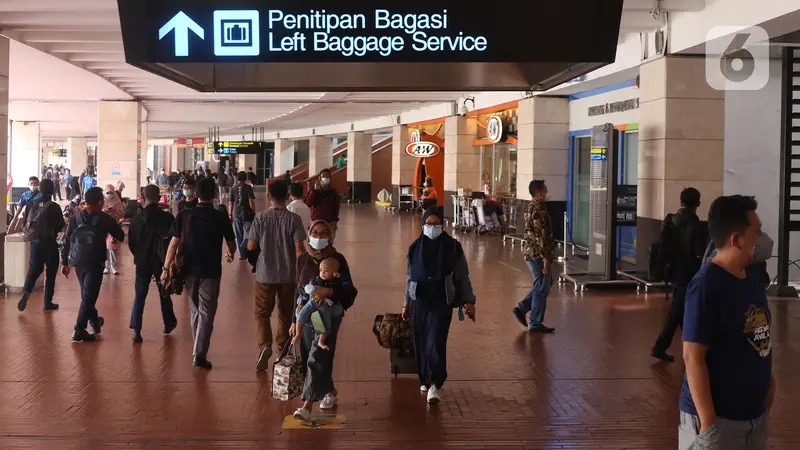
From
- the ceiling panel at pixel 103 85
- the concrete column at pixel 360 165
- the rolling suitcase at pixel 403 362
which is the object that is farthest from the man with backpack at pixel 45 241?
the concrete column at pixel 360 165

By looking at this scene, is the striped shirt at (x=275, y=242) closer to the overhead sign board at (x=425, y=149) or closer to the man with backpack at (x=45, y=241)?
the man with backpack at (x=45, y=241)

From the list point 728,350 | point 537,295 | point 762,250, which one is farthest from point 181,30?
point 728,350

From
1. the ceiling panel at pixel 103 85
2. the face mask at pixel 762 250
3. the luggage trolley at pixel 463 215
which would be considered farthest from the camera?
the luggage trolley at pixel 463 215

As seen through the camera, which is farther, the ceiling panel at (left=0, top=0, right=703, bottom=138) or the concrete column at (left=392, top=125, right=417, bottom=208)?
the concrete column at (left=392, top=125, right=417, bottom=208)

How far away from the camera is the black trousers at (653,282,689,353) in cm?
796

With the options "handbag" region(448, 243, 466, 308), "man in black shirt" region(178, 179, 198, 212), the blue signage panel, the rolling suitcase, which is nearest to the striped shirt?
the rolling suitcase

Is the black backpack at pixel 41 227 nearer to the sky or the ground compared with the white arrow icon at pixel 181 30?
nearer to the ground

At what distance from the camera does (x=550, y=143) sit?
2008 centimetres

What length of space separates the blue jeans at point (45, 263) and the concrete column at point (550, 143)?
11629 mm

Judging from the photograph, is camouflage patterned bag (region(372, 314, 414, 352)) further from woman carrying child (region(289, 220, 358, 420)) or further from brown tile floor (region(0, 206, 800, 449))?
woman carrying child (region(289, 220, 358, 420))

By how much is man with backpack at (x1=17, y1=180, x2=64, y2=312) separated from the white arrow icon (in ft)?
13.3

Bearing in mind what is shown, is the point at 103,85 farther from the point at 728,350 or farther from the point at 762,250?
the point at 728,350

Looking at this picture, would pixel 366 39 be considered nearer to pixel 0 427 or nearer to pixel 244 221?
pixel 0 427

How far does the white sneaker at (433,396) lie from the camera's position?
6746 mm
